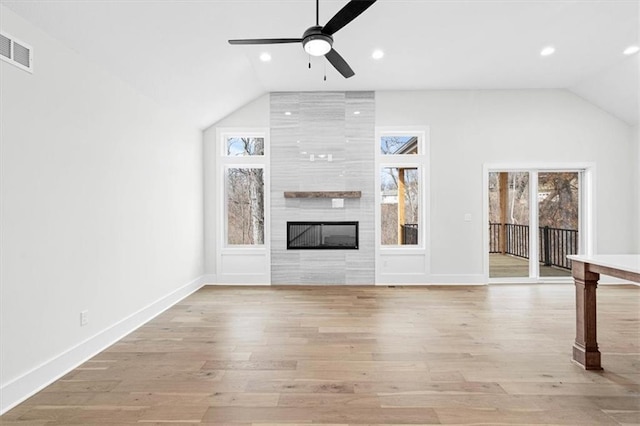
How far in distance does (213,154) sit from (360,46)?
3.05 metres

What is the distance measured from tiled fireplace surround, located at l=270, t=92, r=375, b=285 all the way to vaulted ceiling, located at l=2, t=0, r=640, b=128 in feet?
1.18

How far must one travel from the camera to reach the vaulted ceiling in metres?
2.84

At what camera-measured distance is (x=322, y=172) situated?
18.3 ft

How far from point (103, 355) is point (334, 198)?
3799mm

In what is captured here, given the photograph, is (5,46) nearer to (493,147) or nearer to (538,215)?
(493,147)

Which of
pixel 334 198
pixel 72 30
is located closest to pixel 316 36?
pixel 72 30

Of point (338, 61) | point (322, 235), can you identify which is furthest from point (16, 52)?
point (322, 235)

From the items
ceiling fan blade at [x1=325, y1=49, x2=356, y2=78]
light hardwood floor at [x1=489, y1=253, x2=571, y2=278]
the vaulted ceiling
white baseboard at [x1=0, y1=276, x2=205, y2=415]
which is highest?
the vaulted ceiling

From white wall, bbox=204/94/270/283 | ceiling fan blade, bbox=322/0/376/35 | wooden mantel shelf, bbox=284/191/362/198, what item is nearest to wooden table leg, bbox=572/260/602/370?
ceiling fan blade, bbox=322/0/376/35

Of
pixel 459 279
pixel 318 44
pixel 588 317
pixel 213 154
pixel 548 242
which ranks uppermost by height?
pixel 318 44

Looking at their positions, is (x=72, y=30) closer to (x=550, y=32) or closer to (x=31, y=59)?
(x=31, y=59)

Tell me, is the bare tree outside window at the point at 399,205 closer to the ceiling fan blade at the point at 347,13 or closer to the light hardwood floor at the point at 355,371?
the light hardwood floor at the point at 355,371

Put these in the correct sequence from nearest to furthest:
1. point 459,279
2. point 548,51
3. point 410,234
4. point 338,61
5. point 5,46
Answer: point 5,46 → point 338,61 → point 548,51 → point 459,279 → point 410,234

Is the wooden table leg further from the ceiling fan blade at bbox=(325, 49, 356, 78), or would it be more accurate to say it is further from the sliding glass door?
the sliding glass door
